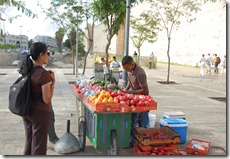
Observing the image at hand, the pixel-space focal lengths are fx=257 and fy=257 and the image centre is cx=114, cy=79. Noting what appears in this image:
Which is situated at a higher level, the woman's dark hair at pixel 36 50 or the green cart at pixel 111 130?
the woman's dark hair at pixel 36 50

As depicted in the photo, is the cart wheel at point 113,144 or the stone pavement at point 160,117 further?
the stone pavement at point 160,117

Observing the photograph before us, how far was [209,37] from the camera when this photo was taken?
30.2 meters

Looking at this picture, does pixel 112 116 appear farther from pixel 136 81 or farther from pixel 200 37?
pixel 200 37

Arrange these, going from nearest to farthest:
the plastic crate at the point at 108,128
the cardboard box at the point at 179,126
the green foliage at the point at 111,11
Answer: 1. the plastic crate at the point at 108,128
2. the cardboard box at the point at 179,126
3. the green foliage at the point at 111,11

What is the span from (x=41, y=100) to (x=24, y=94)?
8.7 inches

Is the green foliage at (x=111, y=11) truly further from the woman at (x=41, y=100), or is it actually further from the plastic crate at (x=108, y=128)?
the woman at (x=41, y=100)

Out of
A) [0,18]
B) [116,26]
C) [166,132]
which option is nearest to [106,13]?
[116,26]

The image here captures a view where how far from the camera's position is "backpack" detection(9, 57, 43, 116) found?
9.78 ft

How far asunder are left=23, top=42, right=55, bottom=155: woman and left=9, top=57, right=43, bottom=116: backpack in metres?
0.06

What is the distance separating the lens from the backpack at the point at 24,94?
2982 mm

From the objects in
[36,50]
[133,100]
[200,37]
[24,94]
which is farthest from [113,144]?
[200,37]

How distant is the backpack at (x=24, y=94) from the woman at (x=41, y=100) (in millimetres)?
56

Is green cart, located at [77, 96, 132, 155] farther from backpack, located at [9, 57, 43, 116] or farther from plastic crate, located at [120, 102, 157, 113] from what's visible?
backpack, located at [9, 57, 43, 116]

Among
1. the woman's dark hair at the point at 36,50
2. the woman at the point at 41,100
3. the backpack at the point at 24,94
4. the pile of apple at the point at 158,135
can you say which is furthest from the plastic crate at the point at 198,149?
the woman's dark hair at the point at 36,50
